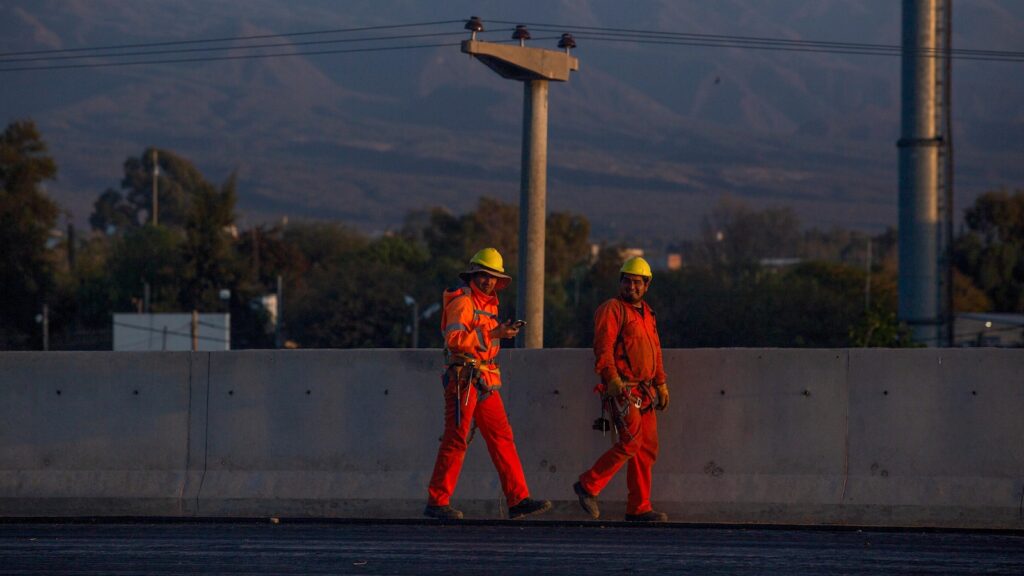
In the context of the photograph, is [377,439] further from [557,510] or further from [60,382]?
[60,382]

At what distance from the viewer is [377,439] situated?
34.7 feet

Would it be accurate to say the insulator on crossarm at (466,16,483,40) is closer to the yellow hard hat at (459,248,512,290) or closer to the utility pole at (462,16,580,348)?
the utility pole at (462,16,580,348)

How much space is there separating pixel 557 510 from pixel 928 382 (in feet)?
9.36

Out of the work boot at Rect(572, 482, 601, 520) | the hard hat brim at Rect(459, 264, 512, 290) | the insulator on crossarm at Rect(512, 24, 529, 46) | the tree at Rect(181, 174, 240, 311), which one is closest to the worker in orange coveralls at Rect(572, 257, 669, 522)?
the work boot at Rect(572, 482, 601, 520)

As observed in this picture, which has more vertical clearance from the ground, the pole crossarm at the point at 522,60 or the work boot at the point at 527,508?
the pole crossarm at the point at 522,60

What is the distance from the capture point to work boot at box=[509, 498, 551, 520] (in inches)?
394

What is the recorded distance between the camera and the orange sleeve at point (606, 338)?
10055mm

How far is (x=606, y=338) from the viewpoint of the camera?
10.1m

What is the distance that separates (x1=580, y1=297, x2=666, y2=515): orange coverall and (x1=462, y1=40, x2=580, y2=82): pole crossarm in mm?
5116

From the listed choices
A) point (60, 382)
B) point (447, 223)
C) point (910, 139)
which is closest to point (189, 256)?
point (447, 223)

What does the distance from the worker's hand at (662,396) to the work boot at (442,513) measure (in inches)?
64.1

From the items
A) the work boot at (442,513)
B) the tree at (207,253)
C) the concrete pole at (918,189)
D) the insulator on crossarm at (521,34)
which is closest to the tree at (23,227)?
the tree at (207,253)

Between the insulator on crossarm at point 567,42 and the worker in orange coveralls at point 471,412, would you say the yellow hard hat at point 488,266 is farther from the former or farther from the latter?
the insulator on crossarm at point 567,42

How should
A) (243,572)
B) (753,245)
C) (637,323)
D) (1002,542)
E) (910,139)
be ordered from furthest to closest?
(753,245)
(910,139)
(637,323)
(1002,542)
(243,572)
